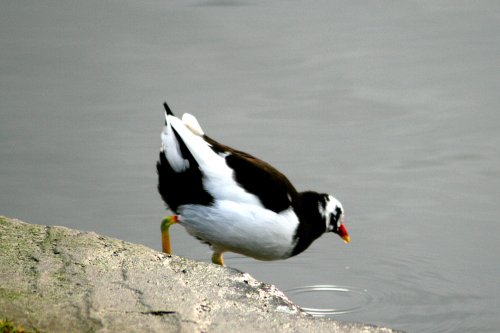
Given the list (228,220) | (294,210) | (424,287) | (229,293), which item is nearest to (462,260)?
(424,287)

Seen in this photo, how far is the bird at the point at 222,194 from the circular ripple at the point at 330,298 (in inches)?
23.0

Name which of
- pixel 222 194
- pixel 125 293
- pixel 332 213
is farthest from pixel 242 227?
pixel 125 293

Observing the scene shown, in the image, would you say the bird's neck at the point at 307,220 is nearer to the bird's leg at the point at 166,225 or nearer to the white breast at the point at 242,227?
the white breast at the point at 242,227

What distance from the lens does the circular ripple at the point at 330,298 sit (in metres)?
6.92

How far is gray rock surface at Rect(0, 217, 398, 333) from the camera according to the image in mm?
4062

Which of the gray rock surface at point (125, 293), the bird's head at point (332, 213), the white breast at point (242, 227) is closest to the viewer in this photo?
the gray rock surface at point (125, 293)

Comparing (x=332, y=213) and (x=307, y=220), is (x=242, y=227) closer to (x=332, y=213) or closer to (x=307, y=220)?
(x=307, y=220)

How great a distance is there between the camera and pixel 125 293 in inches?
172

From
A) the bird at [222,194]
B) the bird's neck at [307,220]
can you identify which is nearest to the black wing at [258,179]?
the bird at [222,194]

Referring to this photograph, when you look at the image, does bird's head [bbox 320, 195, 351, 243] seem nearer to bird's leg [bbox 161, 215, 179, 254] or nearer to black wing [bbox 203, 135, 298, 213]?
black wing [bbox 203, 135, 298, 213]

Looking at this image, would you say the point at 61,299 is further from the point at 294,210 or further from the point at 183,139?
the point at 294,210

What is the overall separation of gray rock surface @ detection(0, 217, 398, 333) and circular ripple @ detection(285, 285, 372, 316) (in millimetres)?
2199

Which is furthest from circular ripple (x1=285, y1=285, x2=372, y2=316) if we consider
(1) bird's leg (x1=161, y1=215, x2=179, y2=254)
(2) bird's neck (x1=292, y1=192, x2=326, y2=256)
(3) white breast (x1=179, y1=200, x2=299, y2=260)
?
(1) bird's leg (x1=161, y1=215, x2=179, y2=254)

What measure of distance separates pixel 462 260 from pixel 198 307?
163 inches
